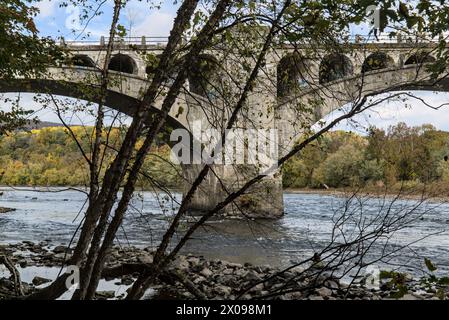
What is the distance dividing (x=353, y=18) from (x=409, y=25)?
34cm

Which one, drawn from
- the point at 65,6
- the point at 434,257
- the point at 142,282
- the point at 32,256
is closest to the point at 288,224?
the point at 434,257

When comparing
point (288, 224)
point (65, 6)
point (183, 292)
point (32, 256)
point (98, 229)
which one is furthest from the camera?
point (288, 224)

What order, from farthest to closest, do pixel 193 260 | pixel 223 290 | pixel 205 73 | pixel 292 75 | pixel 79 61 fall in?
pixel 193 260 < pixel 223 290 < pixel 79 61 < pixel 292 75 < pixel 205 73

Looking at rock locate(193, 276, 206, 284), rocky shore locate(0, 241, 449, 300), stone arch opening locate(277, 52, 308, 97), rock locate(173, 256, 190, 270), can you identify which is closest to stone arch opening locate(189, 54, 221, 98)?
stone arch opening locate(277, 52, 308, 97)

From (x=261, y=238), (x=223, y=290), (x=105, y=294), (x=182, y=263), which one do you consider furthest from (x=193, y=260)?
(x=261, y=238)

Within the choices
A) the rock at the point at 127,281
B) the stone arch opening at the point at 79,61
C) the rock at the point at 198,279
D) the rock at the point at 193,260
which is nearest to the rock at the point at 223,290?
the rock at the point at 198,279

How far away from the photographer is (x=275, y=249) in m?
11.3

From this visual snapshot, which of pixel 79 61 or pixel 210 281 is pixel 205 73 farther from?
pixel 210 281

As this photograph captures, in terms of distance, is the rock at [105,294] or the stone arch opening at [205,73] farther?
the rock at [105,294]

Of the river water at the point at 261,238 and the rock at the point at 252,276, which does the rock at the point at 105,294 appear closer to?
the river water at the point at 261,238

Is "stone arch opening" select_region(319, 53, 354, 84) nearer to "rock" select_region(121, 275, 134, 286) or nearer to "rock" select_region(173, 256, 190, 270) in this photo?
"rock" select_region(121, 275, 134, 286)

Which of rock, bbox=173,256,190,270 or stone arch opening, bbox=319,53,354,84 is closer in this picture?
stone arch opening, bbox=319,53,354,84
